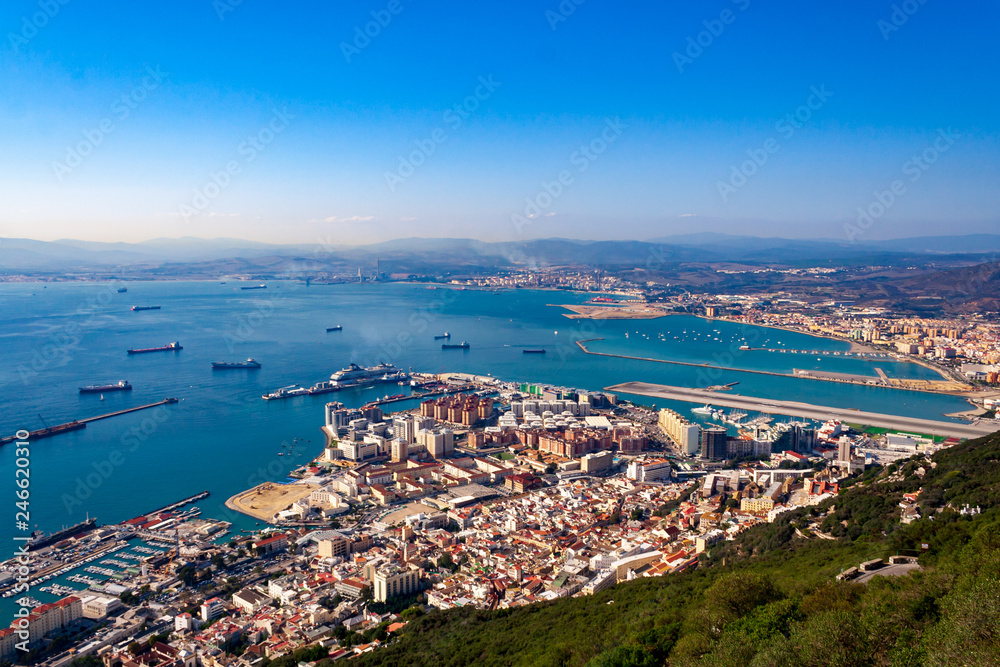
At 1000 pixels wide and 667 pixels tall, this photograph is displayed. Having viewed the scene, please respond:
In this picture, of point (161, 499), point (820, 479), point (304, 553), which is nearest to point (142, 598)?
point (304, 553)

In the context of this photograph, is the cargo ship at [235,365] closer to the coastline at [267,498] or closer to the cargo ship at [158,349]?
the cargo ship at [158,349]

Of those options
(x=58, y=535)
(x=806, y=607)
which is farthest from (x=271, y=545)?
(x=806, y=607)

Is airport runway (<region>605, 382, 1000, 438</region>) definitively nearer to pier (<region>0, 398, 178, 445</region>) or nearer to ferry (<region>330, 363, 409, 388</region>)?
ferry (<region>330, 363, 409, 388</region>)

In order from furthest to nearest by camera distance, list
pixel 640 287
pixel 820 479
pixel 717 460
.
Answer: pixel 640 287, pixel 717 460, pixel 820 479

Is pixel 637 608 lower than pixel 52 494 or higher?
higher

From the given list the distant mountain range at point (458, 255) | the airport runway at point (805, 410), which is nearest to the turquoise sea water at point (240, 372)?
the airport runway at point (805, 410)

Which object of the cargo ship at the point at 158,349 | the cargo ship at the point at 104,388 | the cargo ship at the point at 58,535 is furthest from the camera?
the cargo ship at the point at 158,349

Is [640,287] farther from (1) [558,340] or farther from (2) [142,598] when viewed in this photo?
(2) [142,598]
